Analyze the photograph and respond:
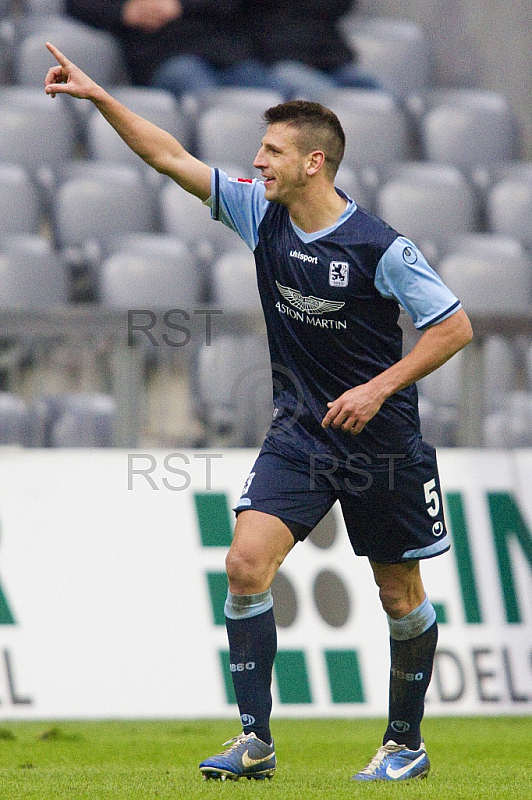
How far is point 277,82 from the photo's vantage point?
959cm

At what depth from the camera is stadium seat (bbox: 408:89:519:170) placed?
→ 973 centimetres

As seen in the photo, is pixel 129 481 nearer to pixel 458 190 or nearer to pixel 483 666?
pixel 483 666

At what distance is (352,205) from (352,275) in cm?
28

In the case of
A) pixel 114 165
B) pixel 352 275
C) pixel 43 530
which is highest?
pixel 114 165

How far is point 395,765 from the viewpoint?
150 inches

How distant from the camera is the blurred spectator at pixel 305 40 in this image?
978cm

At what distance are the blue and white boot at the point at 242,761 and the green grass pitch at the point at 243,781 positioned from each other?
39mm

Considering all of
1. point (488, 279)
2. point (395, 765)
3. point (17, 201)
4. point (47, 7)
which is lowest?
point (395, 765)

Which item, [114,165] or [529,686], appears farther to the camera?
[114,165]

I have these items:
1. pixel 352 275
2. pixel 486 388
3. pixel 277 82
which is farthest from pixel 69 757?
pixel 277 82

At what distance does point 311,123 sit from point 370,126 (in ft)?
19.0

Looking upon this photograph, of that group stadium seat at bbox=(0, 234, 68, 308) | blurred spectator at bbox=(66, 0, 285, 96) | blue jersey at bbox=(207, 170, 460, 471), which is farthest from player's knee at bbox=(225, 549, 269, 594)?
blurred spectator at bbox=(66, 0, 285, 96)

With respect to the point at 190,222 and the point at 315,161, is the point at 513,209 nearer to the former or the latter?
the point at 190,222

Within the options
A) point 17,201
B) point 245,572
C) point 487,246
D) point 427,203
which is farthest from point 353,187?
point 245,572
